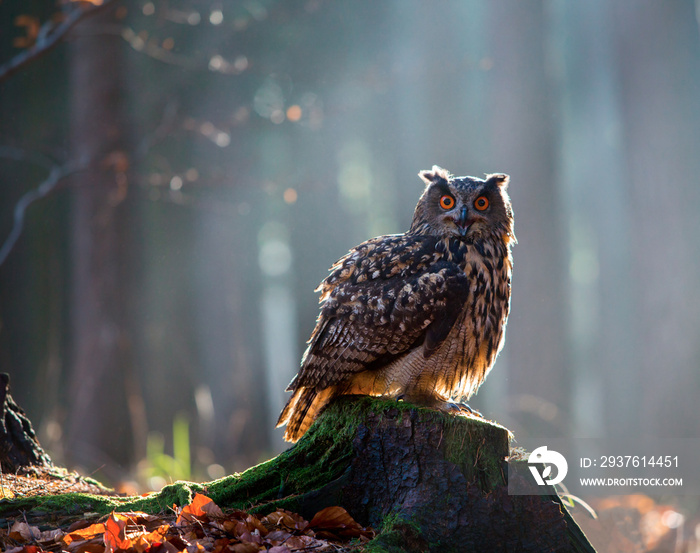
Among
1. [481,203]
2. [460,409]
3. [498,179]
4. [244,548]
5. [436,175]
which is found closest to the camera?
[244,548]

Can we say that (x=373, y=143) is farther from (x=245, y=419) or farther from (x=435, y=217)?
(x=435, y=217)

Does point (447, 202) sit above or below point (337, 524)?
above

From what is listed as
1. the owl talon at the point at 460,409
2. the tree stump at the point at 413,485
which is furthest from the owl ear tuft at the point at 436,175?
the tree stump at the point at 413,485

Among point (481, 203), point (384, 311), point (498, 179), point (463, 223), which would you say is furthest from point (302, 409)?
point (498, 179)

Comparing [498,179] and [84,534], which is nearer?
[84,534]

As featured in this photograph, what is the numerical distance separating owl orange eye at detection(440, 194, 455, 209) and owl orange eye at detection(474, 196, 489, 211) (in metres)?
0.14

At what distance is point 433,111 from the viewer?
11.0 meters

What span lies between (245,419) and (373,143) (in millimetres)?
7619

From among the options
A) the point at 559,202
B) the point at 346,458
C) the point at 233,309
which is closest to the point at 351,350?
the point at 346,458

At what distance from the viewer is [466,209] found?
3.46m

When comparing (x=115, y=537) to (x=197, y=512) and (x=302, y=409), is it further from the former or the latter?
(x=302, y=409)

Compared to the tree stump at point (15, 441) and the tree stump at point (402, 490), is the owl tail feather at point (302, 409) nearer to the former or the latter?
the tree stump at point (402, 490)

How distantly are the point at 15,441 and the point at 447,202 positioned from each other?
111 inches

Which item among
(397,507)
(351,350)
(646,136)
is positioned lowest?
(397,507)
